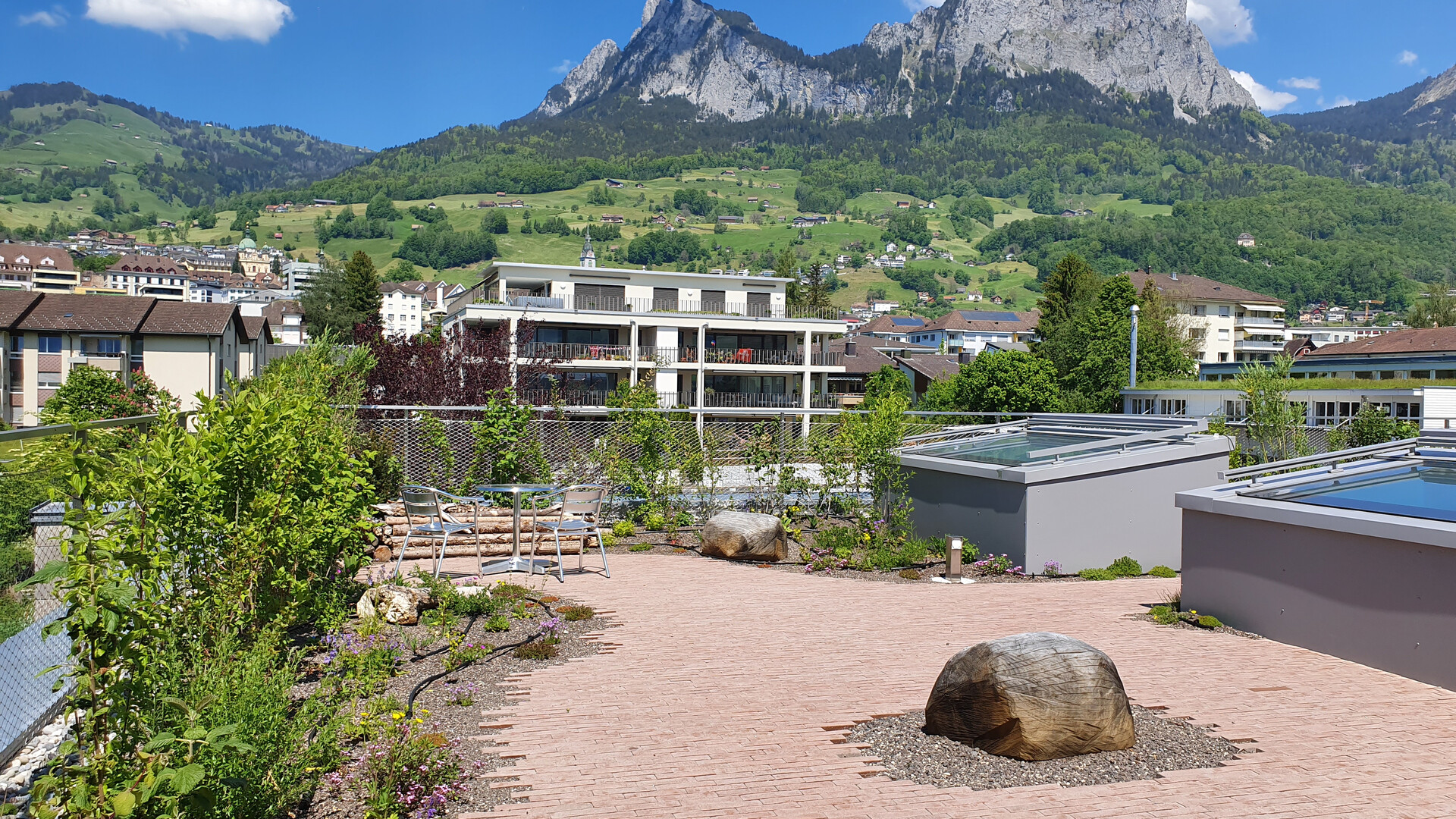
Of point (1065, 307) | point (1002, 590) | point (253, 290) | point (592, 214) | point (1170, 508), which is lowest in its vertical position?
point (1002, 590)

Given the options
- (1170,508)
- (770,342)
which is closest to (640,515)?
(1170,508)

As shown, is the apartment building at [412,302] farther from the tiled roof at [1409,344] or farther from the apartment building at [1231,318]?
the tiled roof at [1409,344]

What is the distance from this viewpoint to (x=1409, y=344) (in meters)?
51.8

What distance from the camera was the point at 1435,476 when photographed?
368 inches

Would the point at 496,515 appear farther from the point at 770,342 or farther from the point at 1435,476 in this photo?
the point at 770,342

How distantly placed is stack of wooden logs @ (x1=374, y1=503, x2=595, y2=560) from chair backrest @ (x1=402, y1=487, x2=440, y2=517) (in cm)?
162

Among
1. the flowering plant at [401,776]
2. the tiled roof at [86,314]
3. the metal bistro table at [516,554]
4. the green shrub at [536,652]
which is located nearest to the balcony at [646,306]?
the tiled roof at [86,314]

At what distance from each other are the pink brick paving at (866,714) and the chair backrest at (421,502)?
1.56 metres

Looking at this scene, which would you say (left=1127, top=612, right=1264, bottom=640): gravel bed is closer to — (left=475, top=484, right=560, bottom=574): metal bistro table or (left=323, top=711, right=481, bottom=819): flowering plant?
(left=475, top=484, right=560, bottom=574): metal bistro table

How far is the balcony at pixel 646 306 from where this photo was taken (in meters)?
39.9

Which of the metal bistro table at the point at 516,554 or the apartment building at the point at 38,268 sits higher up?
the apartment building at the point at 38,268

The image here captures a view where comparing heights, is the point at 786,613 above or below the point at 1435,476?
below

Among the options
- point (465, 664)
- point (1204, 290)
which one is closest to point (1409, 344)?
point (1204, 290)

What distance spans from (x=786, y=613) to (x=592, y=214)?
612 feet
